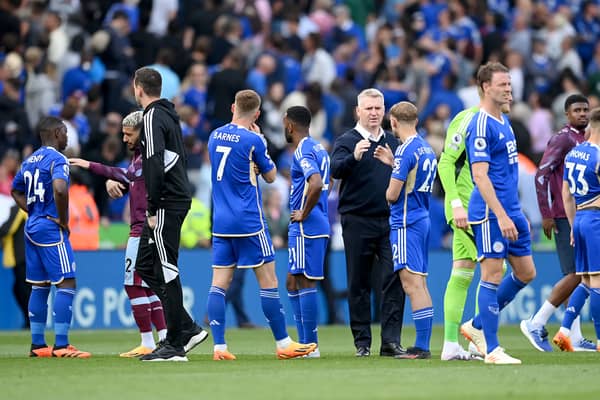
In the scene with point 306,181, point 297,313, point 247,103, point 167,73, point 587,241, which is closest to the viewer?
point 247,103

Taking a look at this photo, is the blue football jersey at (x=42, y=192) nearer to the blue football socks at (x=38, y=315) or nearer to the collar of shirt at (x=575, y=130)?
the blue football socks at (x=38, y=315)

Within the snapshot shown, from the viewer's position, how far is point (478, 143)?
1218 cm

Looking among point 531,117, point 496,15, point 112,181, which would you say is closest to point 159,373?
point 112,181

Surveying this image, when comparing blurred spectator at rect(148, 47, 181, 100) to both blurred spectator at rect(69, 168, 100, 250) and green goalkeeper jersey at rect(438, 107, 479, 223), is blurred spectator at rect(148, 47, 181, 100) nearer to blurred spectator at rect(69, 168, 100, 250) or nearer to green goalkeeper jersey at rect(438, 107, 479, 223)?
blurred spectator at rect(69, 168, 100, 250)

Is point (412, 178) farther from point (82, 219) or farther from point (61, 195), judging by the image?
point (82, 219)

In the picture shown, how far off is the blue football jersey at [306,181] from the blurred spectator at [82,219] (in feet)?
24.7

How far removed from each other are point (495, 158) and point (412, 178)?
57.3 inches


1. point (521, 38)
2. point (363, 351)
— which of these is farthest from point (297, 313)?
point (521, 38)

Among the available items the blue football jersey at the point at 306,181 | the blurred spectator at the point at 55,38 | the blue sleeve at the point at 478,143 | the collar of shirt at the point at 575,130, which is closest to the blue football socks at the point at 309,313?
the blue football jersey at the point at 306,181

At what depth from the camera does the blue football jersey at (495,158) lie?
1223 centimetres

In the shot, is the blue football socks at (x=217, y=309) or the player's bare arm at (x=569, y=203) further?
the player's bare arm at (x=569, y=203)

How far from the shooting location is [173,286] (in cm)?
1297

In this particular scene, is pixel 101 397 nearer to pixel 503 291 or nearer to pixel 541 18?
pixel 503 291

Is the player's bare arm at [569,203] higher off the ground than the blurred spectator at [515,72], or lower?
lower
